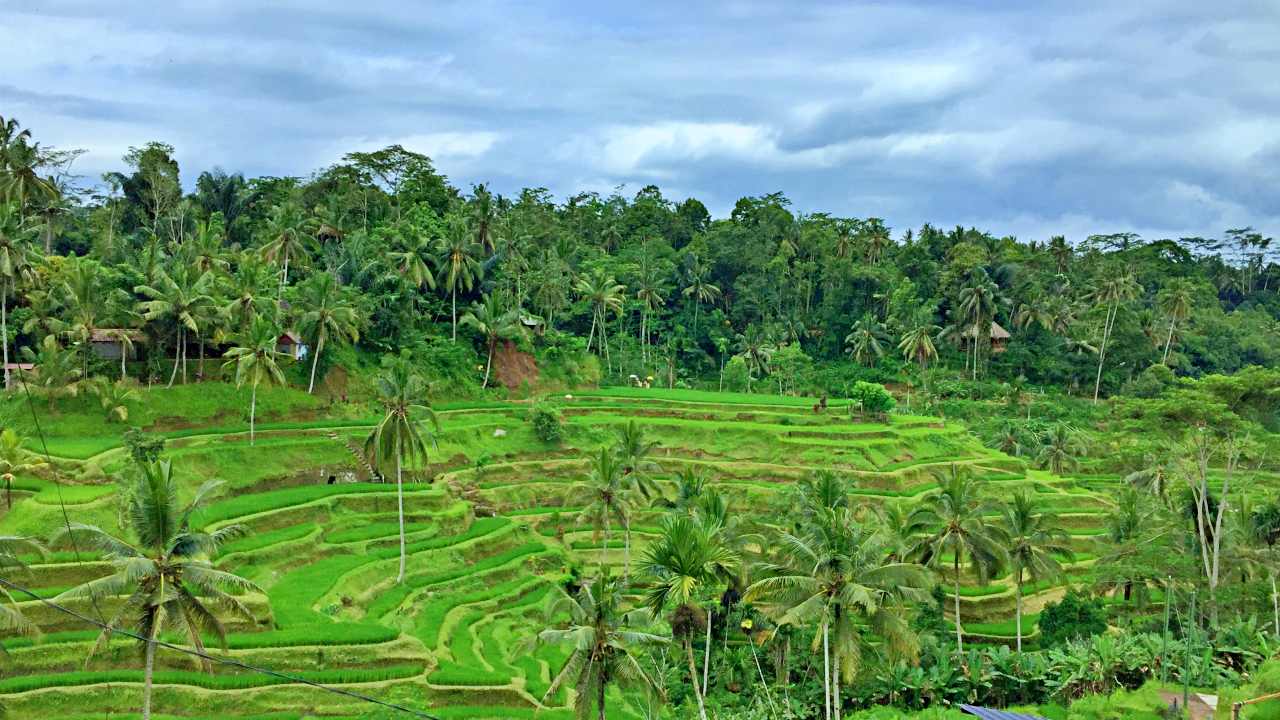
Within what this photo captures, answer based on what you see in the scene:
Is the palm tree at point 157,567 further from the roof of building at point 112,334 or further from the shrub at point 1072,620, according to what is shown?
the shrub at point 1072,620

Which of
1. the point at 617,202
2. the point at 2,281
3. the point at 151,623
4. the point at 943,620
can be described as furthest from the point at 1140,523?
the point at 617,202

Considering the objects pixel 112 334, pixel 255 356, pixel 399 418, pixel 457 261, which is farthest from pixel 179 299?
pixel 457 261

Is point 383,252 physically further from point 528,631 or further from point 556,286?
point 528,631

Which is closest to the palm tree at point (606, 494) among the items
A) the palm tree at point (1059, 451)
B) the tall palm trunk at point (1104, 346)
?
the palm tree at point (1059, 451)

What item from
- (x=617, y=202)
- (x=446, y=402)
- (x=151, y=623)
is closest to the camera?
(x=151, y=623)

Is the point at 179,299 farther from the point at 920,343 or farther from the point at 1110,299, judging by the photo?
the point at 1110,299

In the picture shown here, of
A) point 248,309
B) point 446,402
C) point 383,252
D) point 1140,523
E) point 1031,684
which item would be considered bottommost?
point 1031,684
